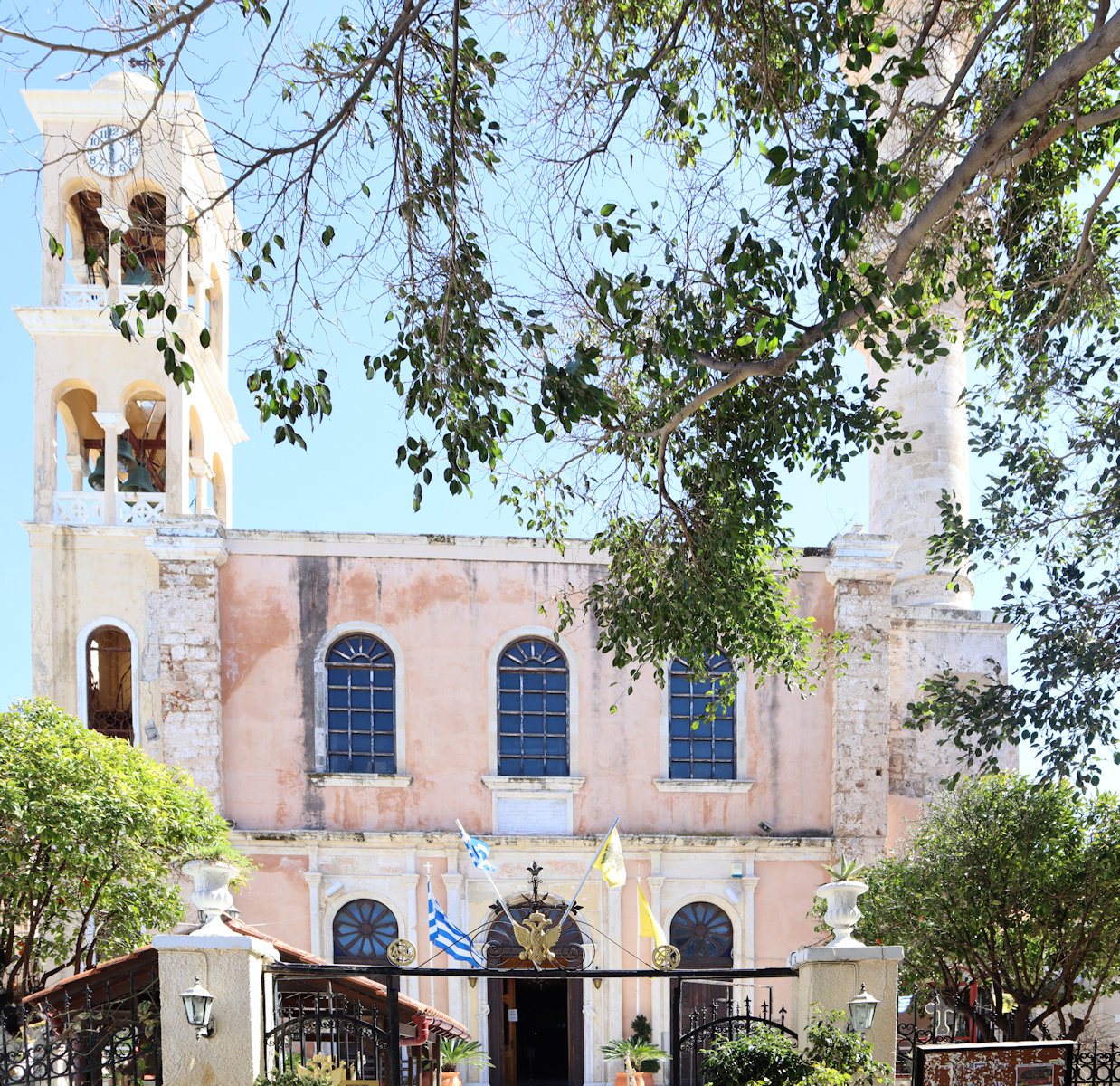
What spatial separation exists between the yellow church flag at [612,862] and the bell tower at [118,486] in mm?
5827

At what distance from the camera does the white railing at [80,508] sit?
711 inches

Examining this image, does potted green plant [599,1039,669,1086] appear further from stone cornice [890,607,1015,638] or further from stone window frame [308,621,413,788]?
stone cornice [890,607,1015,638]

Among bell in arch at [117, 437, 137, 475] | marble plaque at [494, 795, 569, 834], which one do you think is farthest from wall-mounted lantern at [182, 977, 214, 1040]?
bell in arch at [117, 437, 137, 475]

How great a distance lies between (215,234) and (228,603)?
8.01 metres

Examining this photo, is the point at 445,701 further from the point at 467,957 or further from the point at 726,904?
the point at 726,904

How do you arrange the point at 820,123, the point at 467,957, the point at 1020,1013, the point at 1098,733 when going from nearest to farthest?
the point at 820,123 < the point at 1098,733 < the point at 1020,1013 < the point at 467,957

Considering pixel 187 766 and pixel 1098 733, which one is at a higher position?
pixel 1098 733

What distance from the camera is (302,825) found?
1747 centimetres

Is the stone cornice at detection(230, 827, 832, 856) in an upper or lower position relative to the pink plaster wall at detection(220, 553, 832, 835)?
lower

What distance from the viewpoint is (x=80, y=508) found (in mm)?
18109

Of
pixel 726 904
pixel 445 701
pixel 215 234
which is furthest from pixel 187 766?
pixel 215 234

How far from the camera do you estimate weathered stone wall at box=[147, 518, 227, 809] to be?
17.3m

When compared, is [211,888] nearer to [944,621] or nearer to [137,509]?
[137,509]

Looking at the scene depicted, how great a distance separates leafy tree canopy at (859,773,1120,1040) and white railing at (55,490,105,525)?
1196 cm
